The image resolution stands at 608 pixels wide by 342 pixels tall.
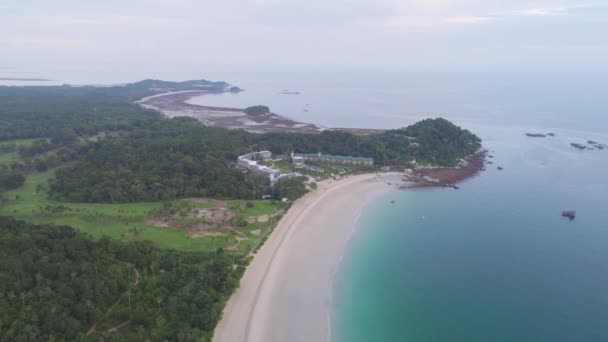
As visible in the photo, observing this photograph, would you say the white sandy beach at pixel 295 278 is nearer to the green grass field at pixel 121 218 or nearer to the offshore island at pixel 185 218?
the offshore island at pixel 185 218

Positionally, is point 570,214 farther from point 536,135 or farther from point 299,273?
point 536,135

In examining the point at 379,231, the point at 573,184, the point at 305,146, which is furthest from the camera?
the point at 305,146

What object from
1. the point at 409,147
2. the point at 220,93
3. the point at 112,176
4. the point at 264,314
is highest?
the point at 220,93

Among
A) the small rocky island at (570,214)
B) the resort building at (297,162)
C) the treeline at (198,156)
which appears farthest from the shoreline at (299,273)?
the small rocky island at (570,214)

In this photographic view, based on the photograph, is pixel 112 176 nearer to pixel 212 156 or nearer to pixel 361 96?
pixel 212 156

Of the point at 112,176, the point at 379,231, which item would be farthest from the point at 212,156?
the point at 379,231

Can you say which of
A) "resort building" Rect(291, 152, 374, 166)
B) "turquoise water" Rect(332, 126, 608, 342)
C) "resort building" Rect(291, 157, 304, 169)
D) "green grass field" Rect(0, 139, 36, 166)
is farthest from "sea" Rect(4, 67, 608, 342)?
"green grass field" Rect(0, 139, 36, 166)

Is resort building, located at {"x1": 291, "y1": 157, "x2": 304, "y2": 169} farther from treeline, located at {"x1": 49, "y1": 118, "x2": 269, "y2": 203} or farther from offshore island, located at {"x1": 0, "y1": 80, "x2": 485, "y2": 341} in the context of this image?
treeline, located at {"x1": 49, "y1": 118, "x2": 269, "y2": 203}
